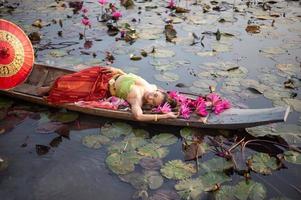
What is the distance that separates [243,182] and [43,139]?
8.74ft

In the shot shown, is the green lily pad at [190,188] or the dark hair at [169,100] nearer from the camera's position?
the green lily pad at [190,188]

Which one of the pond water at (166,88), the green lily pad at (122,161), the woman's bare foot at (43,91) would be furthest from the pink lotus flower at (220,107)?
the woman's bare foot at (43,91)

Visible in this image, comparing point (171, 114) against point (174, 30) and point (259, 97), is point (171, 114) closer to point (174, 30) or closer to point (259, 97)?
point (259, 97)

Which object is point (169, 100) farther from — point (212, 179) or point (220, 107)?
point (212, 179)

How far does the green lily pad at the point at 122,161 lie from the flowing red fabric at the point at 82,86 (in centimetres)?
104

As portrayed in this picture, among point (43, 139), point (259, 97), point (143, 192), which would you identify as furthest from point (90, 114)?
point (259, 97)

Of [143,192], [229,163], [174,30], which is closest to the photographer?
[143,192]

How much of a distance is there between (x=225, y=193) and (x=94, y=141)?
5.95ft

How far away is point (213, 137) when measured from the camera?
15.8 feet

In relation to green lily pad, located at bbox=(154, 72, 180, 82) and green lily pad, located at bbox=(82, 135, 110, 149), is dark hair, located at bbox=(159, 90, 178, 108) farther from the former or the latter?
green lily pad, located at bbox=(154, 72, 180, 82)

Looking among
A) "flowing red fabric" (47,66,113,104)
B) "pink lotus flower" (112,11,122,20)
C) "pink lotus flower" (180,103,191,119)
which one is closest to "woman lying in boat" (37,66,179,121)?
"flowing red fabric" (47,66,113,104)

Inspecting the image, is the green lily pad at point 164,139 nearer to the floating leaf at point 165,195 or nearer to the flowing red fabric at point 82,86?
the floating leaf at point 165,195

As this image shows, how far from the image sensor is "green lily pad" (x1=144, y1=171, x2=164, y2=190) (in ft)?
13.3

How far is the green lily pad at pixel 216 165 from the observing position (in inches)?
166
